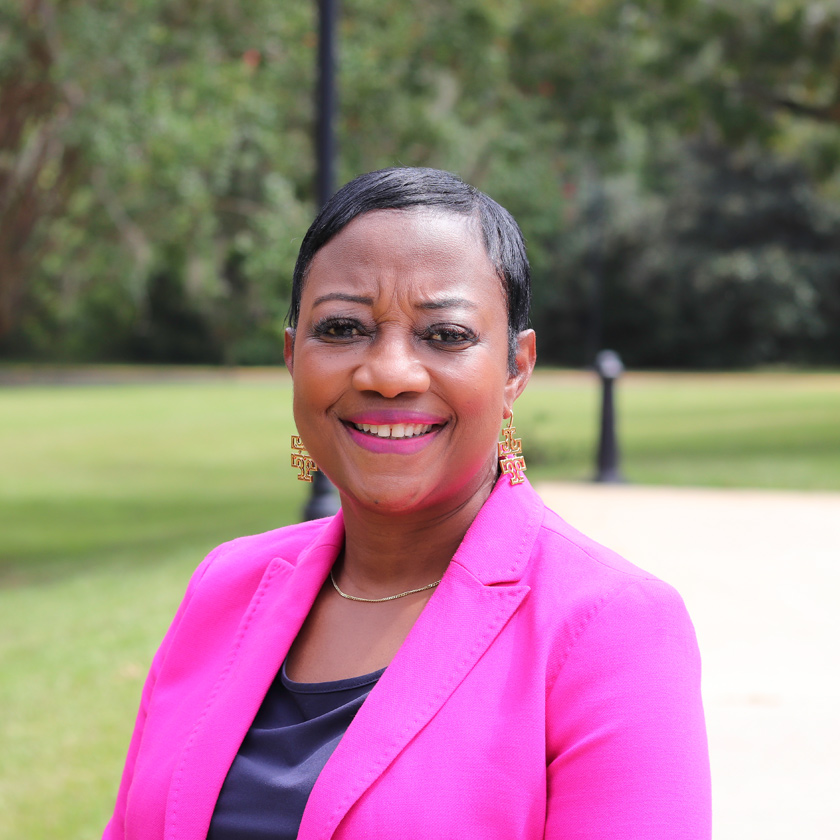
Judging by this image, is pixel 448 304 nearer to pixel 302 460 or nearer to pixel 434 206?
pixel 434 206

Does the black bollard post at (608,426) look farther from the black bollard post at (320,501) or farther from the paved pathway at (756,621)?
the black bollard post at (320,501)

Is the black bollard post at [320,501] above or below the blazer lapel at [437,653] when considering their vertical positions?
below

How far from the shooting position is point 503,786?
1418 mm

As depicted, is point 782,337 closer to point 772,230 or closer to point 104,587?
point 772,230

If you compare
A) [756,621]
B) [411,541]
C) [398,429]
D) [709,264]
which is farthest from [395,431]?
[709,264]

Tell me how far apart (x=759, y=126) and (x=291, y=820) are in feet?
44.5

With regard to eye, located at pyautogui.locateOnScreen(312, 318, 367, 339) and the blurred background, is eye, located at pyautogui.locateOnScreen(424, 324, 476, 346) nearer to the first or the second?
eye, located at pyautogui.locateOnScreen(312, 318, 367, 339)

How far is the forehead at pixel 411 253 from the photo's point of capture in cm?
160

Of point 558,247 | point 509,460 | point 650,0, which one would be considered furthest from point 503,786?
point 558,247

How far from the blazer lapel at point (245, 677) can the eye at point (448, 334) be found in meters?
0.46

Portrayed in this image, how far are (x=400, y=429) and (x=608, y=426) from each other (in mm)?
8920

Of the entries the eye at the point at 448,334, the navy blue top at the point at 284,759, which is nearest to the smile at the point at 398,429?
the eye at the point at 448,334

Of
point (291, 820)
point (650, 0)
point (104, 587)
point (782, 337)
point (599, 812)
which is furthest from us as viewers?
point (782, 337)

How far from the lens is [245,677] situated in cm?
172
